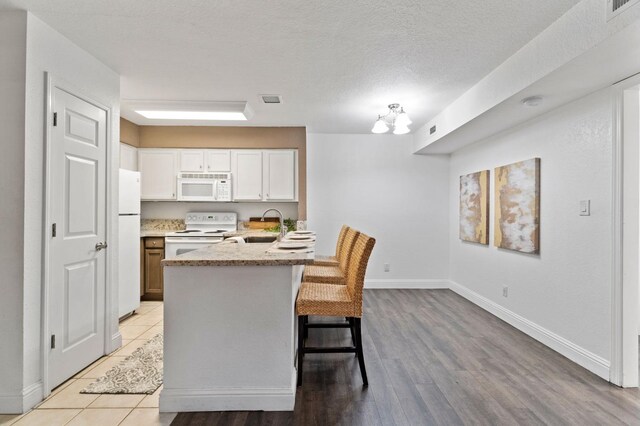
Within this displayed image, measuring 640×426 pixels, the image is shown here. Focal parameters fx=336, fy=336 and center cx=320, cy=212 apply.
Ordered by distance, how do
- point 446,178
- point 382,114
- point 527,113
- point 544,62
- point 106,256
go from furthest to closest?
point 446,178
point 382,114
point 527,113
point 106,256
point 544,62

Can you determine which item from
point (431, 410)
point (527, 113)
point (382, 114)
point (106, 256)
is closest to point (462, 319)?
point (431, 410)

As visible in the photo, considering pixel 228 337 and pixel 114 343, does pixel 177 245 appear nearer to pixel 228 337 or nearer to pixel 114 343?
pixel 114 343

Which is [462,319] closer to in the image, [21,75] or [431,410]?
[431,410]

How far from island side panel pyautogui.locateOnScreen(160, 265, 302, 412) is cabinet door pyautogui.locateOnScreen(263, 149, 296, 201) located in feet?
9.14

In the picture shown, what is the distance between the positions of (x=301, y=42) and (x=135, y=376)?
103 inches

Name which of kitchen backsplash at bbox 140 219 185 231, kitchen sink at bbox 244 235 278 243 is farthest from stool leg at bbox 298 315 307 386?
kitchen backsplash at bbox 140 219 185 231

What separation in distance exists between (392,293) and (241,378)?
125 inches

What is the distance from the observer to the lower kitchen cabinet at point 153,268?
14.1ft

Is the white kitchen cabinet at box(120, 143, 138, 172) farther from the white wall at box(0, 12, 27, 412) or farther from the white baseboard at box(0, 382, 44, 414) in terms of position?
the white baseboard at box(0, 382, 44, 414)

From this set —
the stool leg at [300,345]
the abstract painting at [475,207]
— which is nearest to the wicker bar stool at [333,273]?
the stool leg at [300,345]

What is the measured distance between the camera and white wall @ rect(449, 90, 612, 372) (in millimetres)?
2389

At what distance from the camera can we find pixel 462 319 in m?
3.63

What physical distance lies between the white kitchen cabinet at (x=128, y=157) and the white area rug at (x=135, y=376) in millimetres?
2600

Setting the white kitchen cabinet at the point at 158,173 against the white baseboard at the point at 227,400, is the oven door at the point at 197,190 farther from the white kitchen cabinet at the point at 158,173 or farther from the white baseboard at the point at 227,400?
the white baseboard at the point at 227,400
